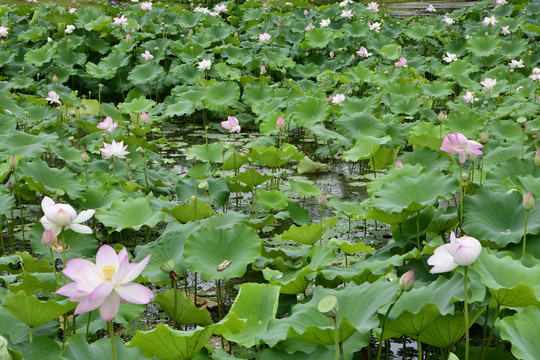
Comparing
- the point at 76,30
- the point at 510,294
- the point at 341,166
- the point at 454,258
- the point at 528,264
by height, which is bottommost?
the point at 341,166

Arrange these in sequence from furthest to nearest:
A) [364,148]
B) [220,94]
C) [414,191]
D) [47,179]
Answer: [220,94] < [364,148] < [47,179] < [414,191]

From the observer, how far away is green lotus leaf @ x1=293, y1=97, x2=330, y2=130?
397 centimetres

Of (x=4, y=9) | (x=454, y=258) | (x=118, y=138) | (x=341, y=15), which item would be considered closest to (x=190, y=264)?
(x=454, y=258)

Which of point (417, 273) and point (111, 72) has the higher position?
point (417, 273)

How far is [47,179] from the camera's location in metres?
2.69

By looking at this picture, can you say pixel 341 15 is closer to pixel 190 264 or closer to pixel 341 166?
pixel 341 166

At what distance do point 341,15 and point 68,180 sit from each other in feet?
16.8

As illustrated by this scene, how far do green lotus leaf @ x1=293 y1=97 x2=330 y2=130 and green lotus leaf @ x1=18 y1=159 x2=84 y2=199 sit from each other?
1.78 m

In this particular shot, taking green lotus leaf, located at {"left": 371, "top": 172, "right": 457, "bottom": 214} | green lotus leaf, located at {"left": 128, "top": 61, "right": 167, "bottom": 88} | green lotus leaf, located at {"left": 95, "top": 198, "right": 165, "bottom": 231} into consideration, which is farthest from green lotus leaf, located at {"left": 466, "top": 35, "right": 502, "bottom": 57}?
green lotus leaf, located at {"left": 95, "top": 198, "right": 165, "bottom": 231}

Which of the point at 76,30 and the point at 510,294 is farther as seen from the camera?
the point at 76,30

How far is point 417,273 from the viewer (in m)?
1.90

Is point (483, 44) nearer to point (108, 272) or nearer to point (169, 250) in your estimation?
point (169, 250)

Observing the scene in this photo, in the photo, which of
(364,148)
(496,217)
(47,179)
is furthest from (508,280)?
(47,179)

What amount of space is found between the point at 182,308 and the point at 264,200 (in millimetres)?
1135
